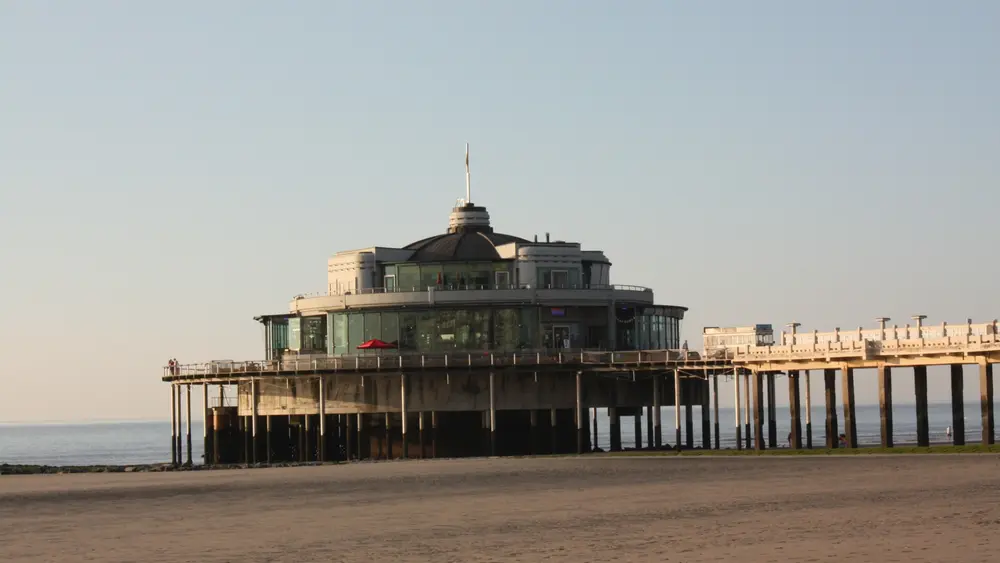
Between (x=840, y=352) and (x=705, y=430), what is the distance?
55.9 feet

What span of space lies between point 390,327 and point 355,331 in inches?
82.3

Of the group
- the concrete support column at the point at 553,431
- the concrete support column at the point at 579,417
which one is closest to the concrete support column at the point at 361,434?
the concrete support column at the point at 553,431

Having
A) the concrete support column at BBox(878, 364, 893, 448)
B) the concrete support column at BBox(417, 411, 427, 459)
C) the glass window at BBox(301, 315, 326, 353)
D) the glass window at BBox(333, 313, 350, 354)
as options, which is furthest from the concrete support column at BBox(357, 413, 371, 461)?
the concrete support column at BBox(878, 364, 893, 448)

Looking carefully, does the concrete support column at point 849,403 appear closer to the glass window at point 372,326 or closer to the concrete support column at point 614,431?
the concrete support column at point 614,431

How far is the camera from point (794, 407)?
6931 cm

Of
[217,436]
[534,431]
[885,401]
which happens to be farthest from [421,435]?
[885,401]

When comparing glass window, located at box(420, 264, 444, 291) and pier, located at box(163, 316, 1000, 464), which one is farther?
glass window, located at box(420, 264, 444, 291)

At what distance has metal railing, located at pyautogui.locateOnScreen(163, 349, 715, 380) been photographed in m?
75.5

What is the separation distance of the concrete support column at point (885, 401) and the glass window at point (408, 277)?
98.6ft

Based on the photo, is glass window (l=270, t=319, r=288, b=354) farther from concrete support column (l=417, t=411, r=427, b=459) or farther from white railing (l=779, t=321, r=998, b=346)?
white railing (l=779, t=321, r=998, b=346)

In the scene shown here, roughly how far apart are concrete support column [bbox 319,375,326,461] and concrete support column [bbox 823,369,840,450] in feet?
84.5

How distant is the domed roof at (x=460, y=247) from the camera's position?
86.8 metres

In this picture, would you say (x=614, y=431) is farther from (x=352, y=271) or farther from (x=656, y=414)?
(x=352, y=271)

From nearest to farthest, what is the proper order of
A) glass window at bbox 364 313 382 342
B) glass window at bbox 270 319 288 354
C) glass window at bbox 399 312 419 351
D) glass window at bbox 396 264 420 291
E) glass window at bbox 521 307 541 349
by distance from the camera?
glass window at bbox 521 307 541 349 → glass window at bbox 399 312 419 351 → glass window at bbox 364 313 382 342 → glass window at bbox 396 264 420 291 → glass window at bbox 270 319 288 354
